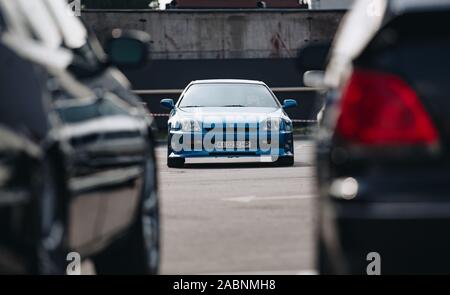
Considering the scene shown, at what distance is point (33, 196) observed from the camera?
173 inches

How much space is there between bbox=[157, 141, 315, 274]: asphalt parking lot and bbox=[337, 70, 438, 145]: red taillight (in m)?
3.10

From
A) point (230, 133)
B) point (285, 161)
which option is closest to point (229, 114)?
point (230, 133)

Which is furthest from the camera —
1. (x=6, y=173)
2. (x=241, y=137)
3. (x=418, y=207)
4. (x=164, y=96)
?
(x=164, y=96)

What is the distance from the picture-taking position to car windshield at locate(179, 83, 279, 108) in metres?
20.4

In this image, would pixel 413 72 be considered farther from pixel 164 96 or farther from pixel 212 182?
pixel 164 96

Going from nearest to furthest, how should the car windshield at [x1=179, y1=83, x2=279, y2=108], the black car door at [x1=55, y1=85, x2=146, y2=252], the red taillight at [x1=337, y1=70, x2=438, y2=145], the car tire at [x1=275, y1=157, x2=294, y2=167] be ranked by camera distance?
the red taillight at [x1=337, y1=70, x2=438, y2=145]
the black car door at [x1=55, y1=85, x2=146, y2=252]
the car tire at [x1=275, y1=157, x2=294, y2=167]
the car windshield at [x1=179, y1=83, x2=279, y2=108]

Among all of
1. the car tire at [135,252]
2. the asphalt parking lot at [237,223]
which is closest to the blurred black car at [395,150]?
the car tire at [135,252]

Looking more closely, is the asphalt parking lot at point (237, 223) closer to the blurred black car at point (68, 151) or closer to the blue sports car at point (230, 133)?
the blurred black car at point (68, 151)

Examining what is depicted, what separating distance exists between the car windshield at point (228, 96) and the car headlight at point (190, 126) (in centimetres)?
95

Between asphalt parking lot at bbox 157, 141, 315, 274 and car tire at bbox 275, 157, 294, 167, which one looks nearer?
asphalt parking lot at bbox 157, 141, 315, 274

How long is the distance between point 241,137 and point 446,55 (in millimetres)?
14491

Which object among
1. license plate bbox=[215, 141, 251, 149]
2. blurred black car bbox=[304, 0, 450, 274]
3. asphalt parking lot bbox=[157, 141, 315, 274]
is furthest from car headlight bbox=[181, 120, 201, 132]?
blurred black car bbox=[304, 0, 450, 274]

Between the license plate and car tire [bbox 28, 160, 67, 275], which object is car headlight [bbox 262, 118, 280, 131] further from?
car tire [bbox 28, 160, 67, 275]

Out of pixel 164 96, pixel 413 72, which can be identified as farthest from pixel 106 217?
pixel 164 96
